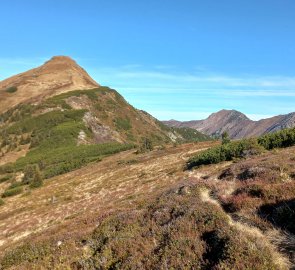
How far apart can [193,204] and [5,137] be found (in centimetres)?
14832

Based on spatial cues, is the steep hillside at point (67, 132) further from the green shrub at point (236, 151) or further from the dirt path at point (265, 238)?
the dirt path at point (265, 238)

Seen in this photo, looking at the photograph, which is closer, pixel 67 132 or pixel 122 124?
pixel 67 132

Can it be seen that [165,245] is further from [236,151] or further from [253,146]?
[253,146]

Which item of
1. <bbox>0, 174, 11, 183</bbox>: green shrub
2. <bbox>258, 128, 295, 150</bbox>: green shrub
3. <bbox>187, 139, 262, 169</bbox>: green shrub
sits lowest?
<bbox>0, 174, 11, 183</bbox>: green shrub

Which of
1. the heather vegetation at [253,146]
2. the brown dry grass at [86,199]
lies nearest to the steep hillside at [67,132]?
the brown dry grass at [86,199]

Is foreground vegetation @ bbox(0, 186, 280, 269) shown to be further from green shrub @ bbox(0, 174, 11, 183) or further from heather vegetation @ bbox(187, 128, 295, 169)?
green shrub @ bbox(0, 174, 11, 183)

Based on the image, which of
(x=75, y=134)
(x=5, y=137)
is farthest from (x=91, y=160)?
(x=5, y=137)

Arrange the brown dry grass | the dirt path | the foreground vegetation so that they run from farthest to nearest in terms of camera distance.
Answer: the brown dry grass, the foreground vegetation, the dirt path

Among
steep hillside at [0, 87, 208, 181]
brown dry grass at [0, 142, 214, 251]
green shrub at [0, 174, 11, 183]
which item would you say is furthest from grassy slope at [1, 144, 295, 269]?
green shrub at [0, 174, 11, 183]

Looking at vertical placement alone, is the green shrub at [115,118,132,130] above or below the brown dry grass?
above

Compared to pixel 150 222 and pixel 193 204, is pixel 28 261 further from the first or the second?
pixel 193 204

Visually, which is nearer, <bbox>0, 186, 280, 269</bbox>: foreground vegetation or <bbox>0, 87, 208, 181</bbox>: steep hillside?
<bbox>0, 186, 280, 269</bbox>: foreground vegetation

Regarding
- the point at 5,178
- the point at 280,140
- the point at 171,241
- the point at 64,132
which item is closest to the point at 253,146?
the point at 280,140

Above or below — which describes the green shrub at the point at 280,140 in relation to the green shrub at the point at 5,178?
above
